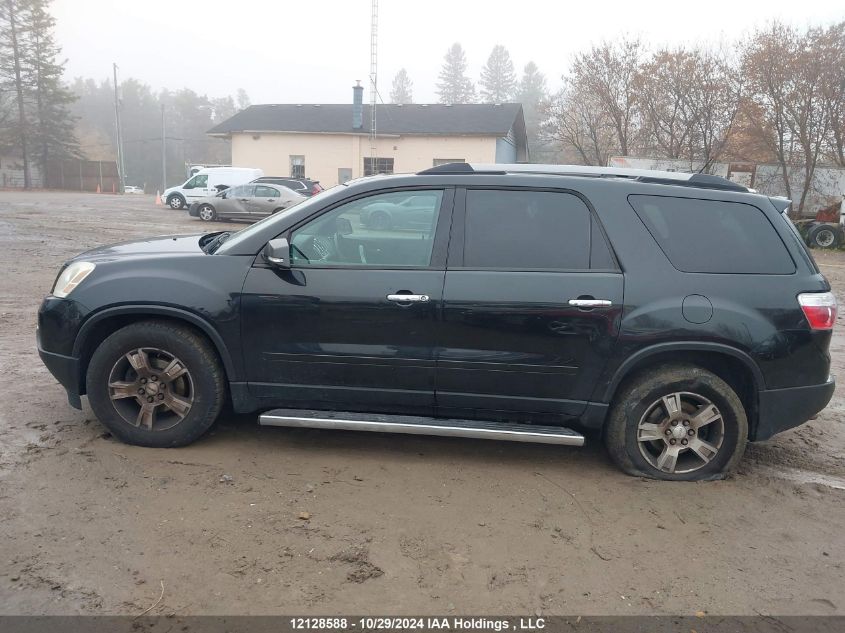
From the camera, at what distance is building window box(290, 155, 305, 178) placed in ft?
118

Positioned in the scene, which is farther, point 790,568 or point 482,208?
point 482,208

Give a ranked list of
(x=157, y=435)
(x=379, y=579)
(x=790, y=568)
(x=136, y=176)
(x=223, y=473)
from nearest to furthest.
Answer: (x=379, y=579) < (x=790, y=568) < (x=223, y=473) < (x=157, y=435) < (x=136, y=176)

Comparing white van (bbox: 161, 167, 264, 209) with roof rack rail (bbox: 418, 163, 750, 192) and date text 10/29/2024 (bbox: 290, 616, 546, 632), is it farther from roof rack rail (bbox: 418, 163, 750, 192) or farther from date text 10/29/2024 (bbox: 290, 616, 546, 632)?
date text 10/29/2024 (bbox: 290, 616, 546, 632)

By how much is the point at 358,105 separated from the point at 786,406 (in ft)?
109

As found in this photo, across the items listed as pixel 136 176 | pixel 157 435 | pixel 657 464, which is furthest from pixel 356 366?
pixel 136 176

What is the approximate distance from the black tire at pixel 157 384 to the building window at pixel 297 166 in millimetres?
33157

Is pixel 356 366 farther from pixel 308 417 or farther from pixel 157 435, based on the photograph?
pixel 157 435

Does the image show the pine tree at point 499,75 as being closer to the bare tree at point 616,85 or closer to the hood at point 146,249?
the bare tree at point 616,85

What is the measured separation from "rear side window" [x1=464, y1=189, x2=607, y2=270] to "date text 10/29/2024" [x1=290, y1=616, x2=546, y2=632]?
2005mm

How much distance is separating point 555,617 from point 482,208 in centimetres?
234

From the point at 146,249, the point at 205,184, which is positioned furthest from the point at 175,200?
the point at 146,249

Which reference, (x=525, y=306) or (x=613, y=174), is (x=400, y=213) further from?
(x=613, y=174)

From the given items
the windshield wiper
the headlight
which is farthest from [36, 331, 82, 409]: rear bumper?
the windshield wiper

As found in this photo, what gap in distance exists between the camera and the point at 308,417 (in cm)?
402
